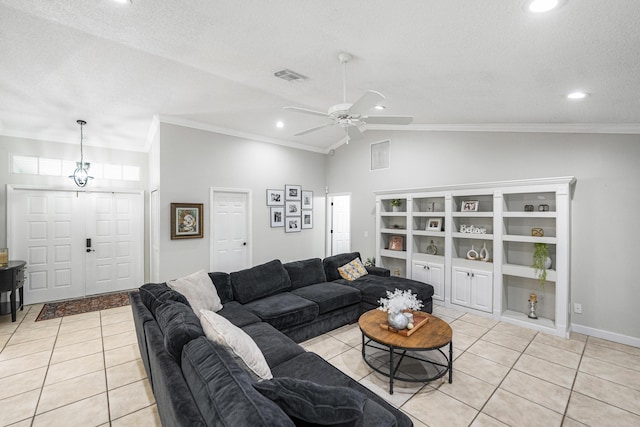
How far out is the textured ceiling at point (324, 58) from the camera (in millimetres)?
1979

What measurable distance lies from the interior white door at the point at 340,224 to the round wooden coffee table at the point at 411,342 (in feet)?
13.1

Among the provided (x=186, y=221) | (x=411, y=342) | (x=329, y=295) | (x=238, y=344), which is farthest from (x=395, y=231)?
(x=238, y=344)

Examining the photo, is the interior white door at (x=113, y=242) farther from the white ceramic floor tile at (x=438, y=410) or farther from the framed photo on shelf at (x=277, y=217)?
the white ceramic floor tile at (x=438, y=410)

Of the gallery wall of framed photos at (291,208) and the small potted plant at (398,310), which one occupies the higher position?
the gallery wall of framed photos at (291,208)

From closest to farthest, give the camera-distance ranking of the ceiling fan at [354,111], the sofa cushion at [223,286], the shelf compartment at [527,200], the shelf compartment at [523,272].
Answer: the ceiling fan at [354,111] → the sofa cushion at [223,286] → the shelf compartment at [523,272] → the shelf compartment at [527,200]

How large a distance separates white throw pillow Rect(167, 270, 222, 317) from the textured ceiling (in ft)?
7.84

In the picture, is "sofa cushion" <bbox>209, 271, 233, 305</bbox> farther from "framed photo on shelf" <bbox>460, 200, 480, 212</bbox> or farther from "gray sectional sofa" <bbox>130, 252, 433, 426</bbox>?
"framed photo on shelf" <bbox>460, 200, 480, 212</bbox>

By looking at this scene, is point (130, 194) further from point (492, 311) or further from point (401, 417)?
point (492, 311)

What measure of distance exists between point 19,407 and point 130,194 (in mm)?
4180

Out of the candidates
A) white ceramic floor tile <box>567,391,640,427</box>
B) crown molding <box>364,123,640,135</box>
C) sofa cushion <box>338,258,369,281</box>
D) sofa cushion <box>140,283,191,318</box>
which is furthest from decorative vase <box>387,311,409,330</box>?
crown molding <box>364,123,640,135</box>

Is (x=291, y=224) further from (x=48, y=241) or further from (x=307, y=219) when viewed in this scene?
(x=48, y=241)

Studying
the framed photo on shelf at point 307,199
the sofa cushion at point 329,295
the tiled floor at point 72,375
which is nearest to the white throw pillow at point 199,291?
the tiled floor at point 72,375

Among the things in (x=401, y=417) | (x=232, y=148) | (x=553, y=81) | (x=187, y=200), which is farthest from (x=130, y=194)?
(x=553, y=81)

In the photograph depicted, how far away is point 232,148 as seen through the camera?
5.49m
